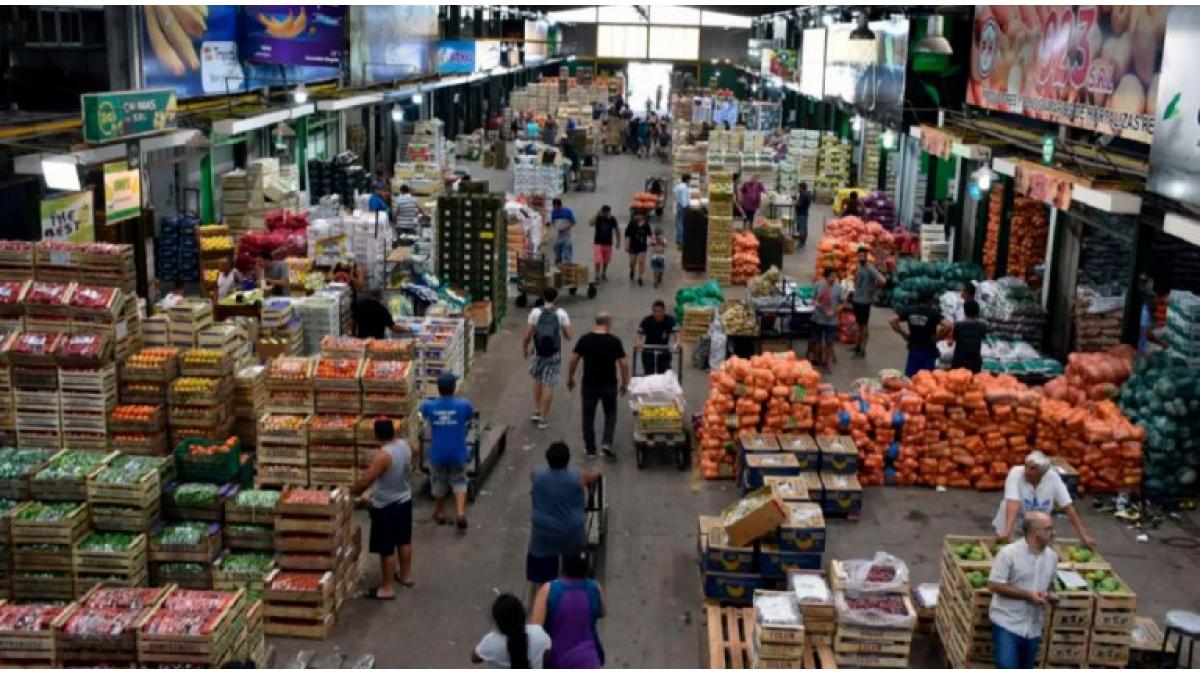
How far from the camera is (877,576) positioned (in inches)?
357

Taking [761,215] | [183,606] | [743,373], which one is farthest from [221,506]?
[761,215]

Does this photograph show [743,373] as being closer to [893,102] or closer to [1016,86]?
[1016,86]

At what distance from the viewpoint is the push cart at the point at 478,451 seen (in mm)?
12562

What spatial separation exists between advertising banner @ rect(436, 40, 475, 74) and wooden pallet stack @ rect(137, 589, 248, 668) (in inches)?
1415

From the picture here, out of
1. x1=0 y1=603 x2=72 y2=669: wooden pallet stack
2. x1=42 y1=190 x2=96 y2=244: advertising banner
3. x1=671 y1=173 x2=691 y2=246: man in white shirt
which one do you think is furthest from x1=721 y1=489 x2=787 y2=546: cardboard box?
x1=671 y1=173 x2=691 y2=246: man in white shirt

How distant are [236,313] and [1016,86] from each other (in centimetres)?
1373

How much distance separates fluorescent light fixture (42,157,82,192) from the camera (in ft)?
46.7

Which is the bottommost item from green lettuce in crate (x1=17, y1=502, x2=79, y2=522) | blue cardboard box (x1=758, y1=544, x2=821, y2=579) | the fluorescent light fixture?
blue cardboard box (x1=758, y1=544, x2=821, y2=579)

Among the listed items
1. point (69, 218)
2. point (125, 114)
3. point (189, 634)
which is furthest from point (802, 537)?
point (69, 218)

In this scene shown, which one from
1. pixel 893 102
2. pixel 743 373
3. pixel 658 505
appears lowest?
pixel 658 505

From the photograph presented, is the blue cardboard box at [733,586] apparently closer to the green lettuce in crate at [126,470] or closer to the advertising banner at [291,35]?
the green lettuce in crate at [126,470]

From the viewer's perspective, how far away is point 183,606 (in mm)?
7898

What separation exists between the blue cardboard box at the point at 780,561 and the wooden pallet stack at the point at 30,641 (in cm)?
536

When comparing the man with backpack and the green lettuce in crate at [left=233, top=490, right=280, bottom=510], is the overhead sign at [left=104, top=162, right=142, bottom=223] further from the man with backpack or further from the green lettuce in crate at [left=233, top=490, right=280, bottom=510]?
the green lettuce in crate at [left=233, top=490, right=280, bottom=510]
